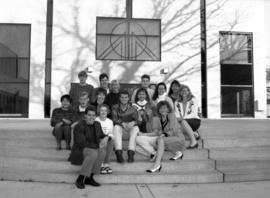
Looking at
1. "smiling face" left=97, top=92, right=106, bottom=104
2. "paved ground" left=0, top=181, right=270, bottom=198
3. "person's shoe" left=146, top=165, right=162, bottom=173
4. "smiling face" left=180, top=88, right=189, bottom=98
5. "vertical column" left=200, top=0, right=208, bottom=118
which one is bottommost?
"paved ground" left=0, top=181, right=270, bottom=198

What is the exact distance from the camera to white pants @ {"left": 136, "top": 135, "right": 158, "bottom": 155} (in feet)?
17.2

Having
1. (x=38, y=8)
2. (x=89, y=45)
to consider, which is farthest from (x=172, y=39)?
(x=38, y=8)

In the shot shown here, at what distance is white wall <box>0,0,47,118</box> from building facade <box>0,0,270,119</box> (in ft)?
0.14

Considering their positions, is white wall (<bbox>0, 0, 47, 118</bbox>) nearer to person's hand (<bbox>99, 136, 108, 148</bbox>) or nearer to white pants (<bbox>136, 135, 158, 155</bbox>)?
white pants (<bbox>136, 135, 158, 155</bbox>)

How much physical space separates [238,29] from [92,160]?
1184cm

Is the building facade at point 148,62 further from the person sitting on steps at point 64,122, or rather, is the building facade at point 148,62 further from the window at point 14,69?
the person sitting on steps at point 64,122

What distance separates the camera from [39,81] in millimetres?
12641

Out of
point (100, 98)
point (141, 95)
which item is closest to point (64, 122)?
point (100, 98)

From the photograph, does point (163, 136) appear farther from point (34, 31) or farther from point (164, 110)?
point (34, 31)

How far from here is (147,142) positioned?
5262mm

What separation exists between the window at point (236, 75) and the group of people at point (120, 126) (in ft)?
26.1

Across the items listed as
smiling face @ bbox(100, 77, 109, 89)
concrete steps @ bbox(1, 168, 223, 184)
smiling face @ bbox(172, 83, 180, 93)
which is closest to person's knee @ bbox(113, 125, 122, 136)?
concrete steps @ bbox(1, 168, 223, 184)

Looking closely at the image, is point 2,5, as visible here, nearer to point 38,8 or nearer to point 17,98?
point 38,8

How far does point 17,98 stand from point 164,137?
9539mm
